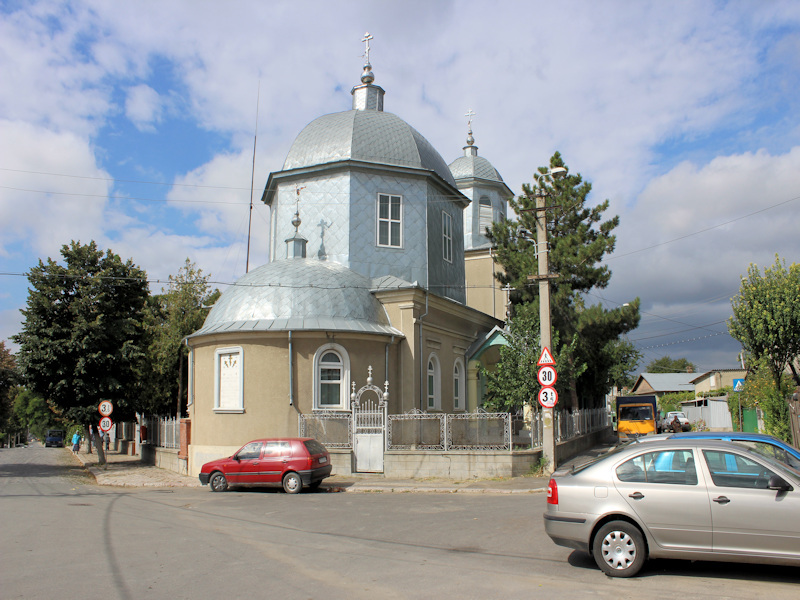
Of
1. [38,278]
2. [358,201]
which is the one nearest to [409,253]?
[358,201]

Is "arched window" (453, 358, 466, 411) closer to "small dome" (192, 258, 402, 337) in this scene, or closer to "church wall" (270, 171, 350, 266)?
"small dome" (192, 258, 402, 337)

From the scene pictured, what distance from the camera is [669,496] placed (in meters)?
6.93

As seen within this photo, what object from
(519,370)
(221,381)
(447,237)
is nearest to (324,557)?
(519,370)

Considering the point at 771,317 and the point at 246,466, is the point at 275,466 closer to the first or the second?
the point at 246,466

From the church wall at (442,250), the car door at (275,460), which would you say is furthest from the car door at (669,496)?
the church wall at (442,250)

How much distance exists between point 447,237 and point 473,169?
12.6 metres

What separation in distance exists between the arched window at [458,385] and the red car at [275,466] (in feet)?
29.0

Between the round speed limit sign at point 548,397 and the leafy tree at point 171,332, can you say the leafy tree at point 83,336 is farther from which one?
the round speed limit sign at point 548,397

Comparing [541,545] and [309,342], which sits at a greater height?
[309,342]

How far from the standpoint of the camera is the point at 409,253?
81.7 feet

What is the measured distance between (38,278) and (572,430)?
68.1ft

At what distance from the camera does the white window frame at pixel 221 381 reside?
19344 mm

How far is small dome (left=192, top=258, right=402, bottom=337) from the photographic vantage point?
775 inches

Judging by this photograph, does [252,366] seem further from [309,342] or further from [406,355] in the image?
[406,355]
